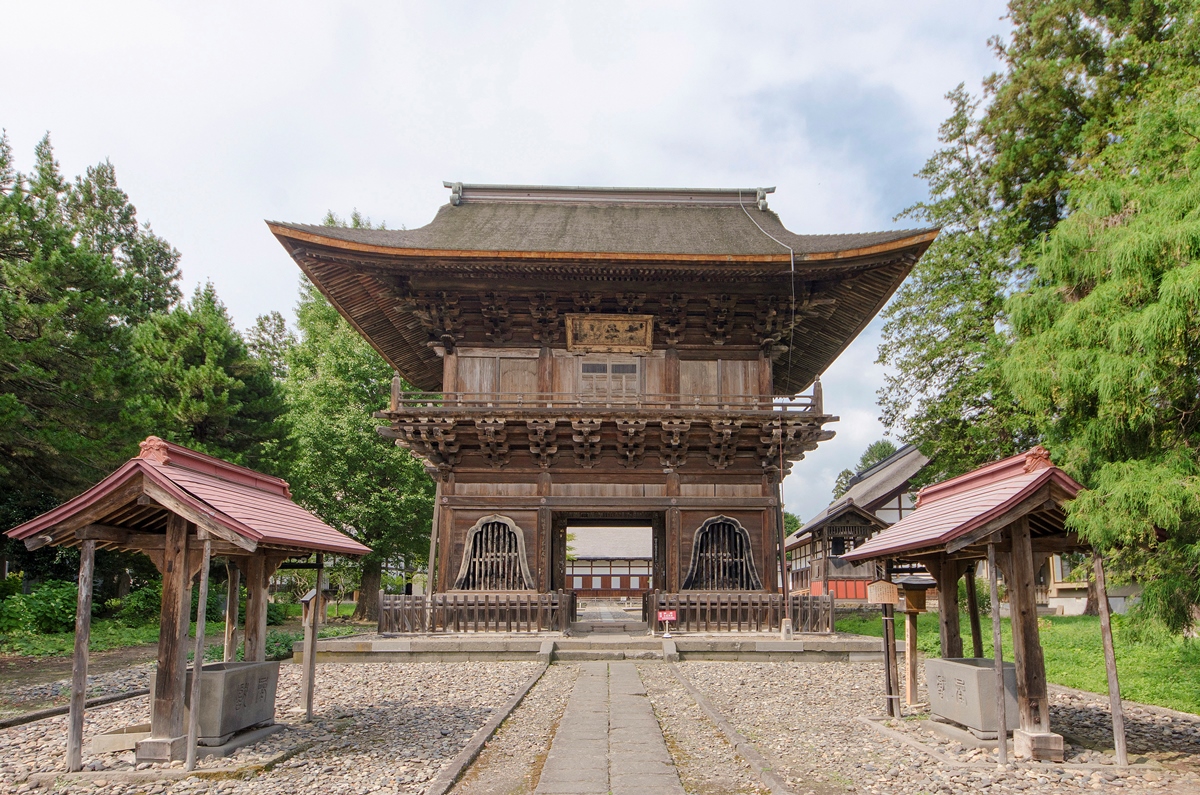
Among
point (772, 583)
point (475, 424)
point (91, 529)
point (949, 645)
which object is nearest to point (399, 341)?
point (475, 424)

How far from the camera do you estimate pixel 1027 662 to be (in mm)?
6973

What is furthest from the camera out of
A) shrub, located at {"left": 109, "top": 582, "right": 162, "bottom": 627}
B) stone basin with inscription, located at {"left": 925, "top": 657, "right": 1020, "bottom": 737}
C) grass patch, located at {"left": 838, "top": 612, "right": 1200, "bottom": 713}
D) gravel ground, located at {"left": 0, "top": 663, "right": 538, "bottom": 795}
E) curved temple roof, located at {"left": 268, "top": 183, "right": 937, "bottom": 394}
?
shrub, located at {"left": 109, "top": 582, "right": 162, "bottom": 627}

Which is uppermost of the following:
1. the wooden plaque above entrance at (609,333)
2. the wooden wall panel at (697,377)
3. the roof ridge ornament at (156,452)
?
the wooden plaque above entrance at (609,333)

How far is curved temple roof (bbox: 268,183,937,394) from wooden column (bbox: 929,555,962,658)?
8019 mm

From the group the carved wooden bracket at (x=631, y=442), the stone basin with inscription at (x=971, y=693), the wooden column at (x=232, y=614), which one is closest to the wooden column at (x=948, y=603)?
the stone basin with inscription at (x=971, y=693)

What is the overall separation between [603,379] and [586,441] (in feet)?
6.02

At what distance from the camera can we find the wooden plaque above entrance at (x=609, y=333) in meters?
17.0

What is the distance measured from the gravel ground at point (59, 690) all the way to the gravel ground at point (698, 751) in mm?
7240

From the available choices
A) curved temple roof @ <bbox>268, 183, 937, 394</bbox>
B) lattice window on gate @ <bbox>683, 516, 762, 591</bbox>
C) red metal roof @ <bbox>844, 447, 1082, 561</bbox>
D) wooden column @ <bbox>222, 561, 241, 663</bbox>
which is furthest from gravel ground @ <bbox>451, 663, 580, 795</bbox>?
curved temple roof @ <bbox>268, 183, 937, 394</bbox>

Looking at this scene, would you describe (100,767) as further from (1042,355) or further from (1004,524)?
(1042,355)

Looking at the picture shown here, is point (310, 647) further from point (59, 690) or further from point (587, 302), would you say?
point (587, 302)

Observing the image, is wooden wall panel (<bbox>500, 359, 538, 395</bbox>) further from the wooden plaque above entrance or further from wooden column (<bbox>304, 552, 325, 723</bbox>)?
wooden column (<bbox>304, 552, 325, 723</bbox>)

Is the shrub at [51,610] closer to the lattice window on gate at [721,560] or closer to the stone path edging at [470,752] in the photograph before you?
the stone path edging at [470,752]

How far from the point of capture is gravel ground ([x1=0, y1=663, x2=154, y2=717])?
10.1 m
